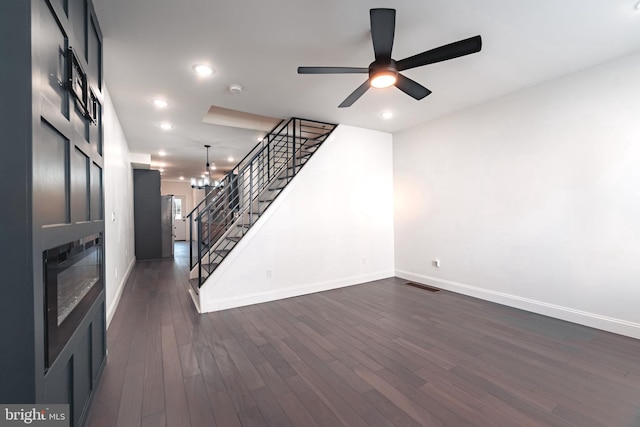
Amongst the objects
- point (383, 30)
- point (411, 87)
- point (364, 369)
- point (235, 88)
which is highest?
point (235, 88)

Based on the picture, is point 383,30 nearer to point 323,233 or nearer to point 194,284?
point 323,233

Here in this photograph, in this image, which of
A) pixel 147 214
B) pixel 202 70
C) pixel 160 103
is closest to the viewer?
pixel 202 70

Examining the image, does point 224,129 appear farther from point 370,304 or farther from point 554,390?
point 554,390

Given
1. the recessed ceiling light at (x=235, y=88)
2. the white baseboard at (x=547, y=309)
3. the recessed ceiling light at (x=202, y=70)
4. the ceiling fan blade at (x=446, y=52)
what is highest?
the recessed ceiling light at (x=202, y=70)

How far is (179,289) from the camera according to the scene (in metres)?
4.58

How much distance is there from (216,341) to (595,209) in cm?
411

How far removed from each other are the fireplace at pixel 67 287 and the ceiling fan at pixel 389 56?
6.34 feet

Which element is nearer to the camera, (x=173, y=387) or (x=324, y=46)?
(x=173, y=387)

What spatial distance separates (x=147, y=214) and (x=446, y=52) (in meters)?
7.62

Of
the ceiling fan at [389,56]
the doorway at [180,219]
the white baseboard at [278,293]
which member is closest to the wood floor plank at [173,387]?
the white baseboard at [278,293]

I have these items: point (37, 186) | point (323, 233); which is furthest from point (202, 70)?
point (323, 233)

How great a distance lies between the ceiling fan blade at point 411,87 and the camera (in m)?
2.39

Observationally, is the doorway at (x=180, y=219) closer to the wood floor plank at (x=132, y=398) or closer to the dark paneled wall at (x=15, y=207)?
the wood floor plank at (x=132, y=398)

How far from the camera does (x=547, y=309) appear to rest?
3330mm
